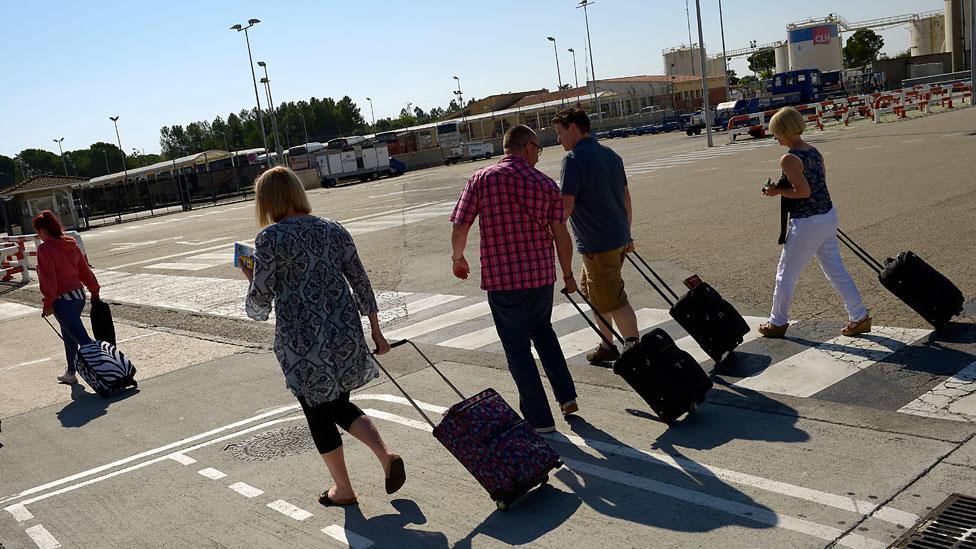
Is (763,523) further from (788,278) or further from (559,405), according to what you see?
(788,278)

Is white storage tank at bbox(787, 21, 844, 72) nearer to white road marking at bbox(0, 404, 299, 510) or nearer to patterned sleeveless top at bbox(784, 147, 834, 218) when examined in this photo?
patterned sleeveless top at bbox(784, 147, 834, 218)

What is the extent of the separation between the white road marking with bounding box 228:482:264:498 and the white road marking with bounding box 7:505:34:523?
1.25 metres

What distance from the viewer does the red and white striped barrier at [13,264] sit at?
20.9 meters

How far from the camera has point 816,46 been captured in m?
86.1

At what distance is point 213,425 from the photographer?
679 centimetres

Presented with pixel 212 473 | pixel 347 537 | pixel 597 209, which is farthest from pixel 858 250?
pixel 212 473

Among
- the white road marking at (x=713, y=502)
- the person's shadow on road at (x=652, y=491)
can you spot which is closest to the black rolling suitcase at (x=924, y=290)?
the person's shadow on road at (x=652, y=491)

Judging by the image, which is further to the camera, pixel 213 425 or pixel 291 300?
pixel 213 425

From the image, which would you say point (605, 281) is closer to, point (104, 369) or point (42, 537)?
point (42, 537)

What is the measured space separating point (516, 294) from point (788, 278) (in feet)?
8.03

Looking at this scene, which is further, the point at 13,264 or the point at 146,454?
the point at 13,264

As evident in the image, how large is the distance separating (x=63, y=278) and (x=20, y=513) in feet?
12.6

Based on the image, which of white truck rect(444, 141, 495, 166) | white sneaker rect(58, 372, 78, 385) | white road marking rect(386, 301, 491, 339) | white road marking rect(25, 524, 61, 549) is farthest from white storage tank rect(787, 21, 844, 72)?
white road marking rect(25, 524, 61, 549)

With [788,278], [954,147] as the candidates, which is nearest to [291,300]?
[788,278]
